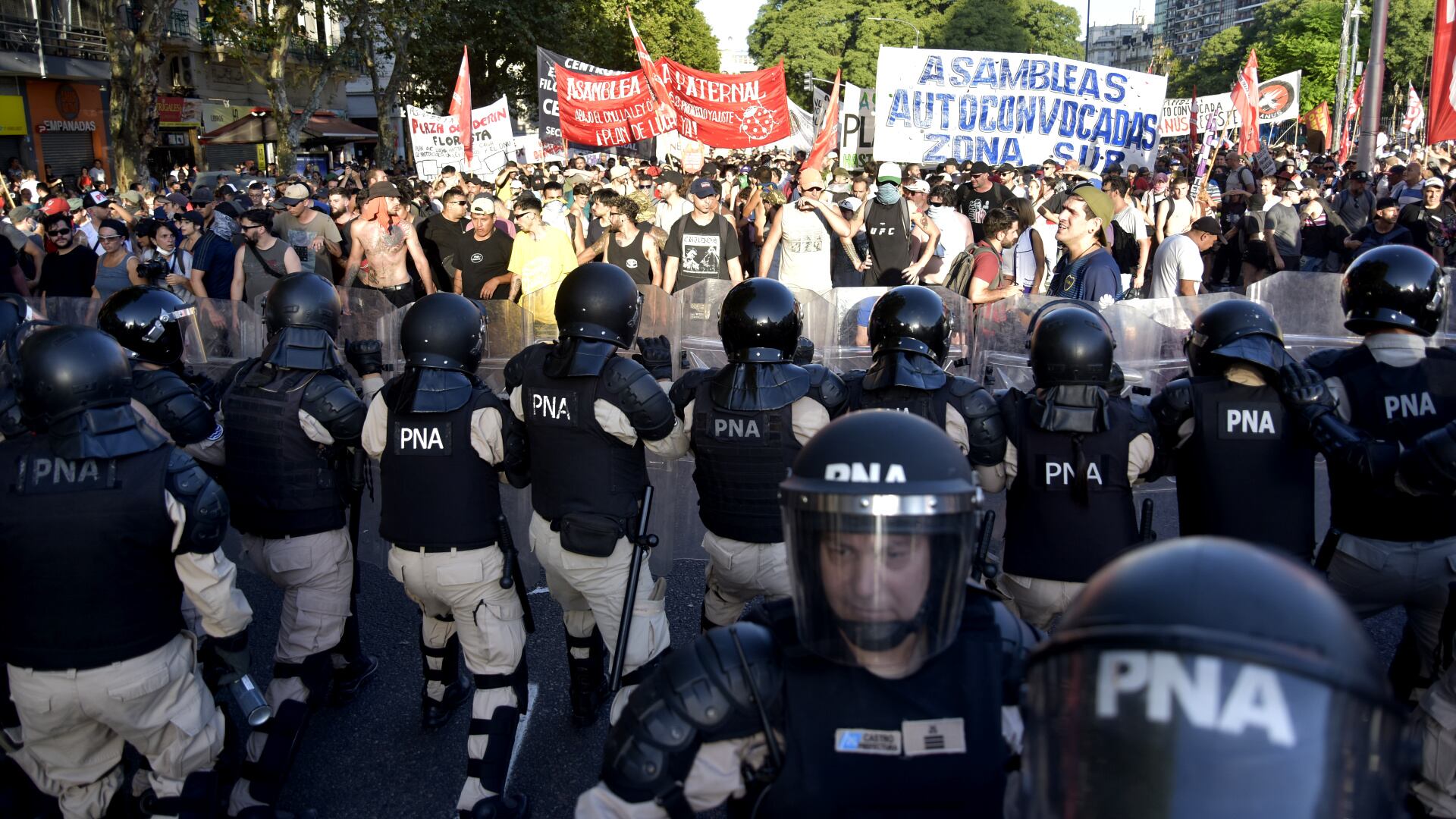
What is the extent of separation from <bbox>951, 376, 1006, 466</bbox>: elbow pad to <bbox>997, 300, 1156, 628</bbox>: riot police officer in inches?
2.4

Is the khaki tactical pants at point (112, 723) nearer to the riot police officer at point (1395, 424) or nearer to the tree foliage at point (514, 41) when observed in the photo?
the riot police officer at point (1395, 424)

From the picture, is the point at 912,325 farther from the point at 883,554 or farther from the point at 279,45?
the point at 279,45

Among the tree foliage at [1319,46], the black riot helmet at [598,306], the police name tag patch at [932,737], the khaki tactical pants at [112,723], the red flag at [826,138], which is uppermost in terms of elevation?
the tree foliage at [1319,46]

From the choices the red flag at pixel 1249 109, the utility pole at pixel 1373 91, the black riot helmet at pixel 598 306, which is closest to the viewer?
the black riot helmet at pixel 598 306

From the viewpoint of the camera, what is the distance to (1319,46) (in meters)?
69.2

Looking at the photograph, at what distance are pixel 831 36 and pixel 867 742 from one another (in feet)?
228

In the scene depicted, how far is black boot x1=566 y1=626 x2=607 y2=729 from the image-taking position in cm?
440

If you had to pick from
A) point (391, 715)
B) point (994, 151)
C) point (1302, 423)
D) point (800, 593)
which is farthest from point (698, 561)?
point (994, 151)

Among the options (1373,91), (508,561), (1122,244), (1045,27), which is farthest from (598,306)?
(1045,27)

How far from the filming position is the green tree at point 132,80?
66.4ft

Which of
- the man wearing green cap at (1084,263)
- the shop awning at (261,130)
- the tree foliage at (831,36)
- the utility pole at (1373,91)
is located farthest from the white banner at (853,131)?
the tree foliage at (831,36)

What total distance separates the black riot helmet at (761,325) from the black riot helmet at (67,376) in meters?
1.96

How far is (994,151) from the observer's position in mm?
11562

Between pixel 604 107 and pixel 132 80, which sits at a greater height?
pixel 132 80
